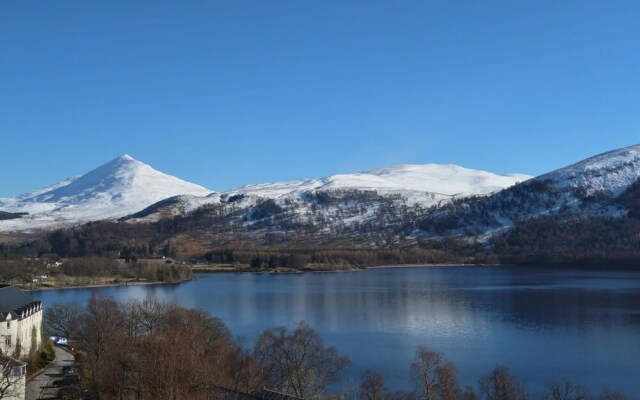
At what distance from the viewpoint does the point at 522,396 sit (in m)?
15.0

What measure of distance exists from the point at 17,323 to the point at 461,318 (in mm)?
20397

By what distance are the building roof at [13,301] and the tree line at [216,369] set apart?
199 cm

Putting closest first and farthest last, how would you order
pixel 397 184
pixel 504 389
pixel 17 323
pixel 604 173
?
1. pixel 504 389
2. pixel 17 323
3. pixel 604 173
4. pixel 397 184

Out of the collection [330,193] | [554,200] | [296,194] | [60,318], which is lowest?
[60,318]

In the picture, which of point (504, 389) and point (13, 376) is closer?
point (13, 376)

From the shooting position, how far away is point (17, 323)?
20344 mm

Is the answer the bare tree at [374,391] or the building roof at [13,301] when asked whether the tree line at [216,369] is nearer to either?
the bare tree at [374,391]

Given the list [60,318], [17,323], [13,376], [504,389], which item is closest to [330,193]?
[60,318]

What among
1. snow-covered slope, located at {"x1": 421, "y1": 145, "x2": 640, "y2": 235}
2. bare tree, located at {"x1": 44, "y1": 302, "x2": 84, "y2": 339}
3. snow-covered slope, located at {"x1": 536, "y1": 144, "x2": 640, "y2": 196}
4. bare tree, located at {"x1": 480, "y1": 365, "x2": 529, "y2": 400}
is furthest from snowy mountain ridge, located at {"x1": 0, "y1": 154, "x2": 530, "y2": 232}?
bare tree, located at {"x1": 480, "y1": 365, "x2": 529, "y2": 400}

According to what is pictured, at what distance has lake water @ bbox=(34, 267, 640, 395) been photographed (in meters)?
22.2

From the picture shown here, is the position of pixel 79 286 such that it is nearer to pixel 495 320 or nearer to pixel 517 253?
pixel 495 320

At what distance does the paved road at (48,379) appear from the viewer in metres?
17.5

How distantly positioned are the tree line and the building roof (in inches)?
78.3

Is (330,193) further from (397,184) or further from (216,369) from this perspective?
(216,369)
